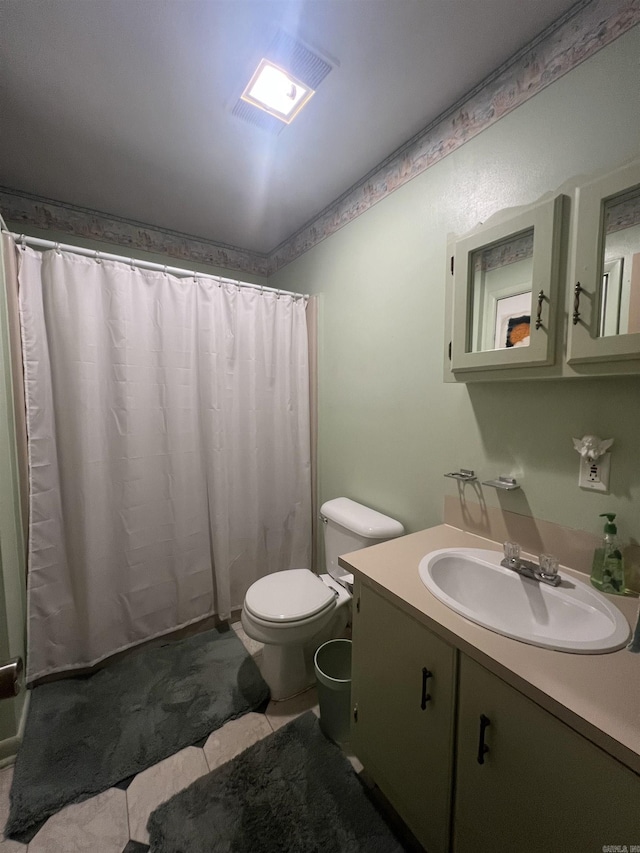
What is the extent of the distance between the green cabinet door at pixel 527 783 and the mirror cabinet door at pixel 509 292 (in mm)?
842

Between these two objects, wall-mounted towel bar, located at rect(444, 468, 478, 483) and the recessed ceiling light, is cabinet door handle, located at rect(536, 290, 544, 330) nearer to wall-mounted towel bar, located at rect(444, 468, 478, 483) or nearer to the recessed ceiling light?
wall-mounted towel bar, located at rect(444, 468, 478, 483)

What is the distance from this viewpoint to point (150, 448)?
1706mm

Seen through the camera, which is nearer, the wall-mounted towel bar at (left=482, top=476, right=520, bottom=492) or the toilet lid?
the wall-mounted towel bar at (left=482, top=476, right=520, bottom=492)

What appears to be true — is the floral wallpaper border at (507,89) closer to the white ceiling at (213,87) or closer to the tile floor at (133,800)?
the white ceiling at (213,87)

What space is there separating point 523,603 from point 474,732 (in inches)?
15.4

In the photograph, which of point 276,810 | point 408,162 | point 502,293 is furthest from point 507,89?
point 276,810

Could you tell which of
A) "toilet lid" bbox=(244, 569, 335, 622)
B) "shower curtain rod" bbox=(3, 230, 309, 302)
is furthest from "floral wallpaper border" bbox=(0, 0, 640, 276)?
"toilet lid" bbox=(244, 569, 335, 622)

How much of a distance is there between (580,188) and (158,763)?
2.27 meters

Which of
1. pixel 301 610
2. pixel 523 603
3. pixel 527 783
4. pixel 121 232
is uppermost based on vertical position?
pixel 121 232

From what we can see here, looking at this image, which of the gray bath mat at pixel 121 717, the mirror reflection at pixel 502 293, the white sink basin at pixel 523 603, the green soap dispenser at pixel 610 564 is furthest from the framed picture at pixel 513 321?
the gray bath mat at pixel 121 717

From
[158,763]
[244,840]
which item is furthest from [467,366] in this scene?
[158,763]

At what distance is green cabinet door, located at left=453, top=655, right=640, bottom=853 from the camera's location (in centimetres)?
55

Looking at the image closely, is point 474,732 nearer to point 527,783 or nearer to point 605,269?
point 527,783

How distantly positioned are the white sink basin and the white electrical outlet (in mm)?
276
